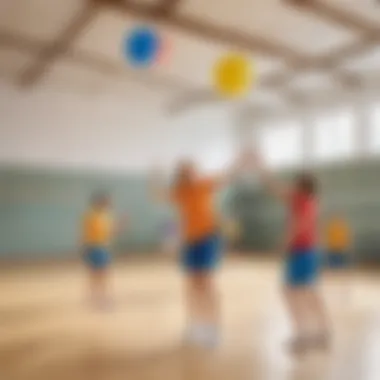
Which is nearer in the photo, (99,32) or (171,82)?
(99,32)

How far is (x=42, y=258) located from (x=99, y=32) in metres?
4.73

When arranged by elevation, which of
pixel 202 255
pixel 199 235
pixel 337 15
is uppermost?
pixel 337 15

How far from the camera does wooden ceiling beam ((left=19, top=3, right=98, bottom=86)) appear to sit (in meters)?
6.13

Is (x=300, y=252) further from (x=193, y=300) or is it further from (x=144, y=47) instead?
(x=144, y=47)

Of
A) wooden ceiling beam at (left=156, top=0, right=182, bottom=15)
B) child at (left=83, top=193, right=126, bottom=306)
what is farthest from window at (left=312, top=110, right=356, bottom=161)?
child at (left=83, top=193, right=126, bottom=306)

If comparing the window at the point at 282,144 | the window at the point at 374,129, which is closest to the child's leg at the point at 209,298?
the window at the point at 374,129

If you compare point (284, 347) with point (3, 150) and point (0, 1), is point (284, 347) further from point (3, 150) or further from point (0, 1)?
point (3, 150)

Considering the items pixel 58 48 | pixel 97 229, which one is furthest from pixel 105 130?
pixel 97 229

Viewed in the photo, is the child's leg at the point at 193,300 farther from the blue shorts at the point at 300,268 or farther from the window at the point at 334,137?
the window at the point at 334,137

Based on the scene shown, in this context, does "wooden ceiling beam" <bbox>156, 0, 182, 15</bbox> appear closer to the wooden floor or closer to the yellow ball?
→ the yellow ball

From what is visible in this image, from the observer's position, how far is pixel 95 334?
13.9 feet

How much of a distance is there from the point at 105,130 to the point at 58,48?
3176 millimetres

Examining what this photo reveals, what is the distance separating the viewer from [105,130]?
10.5m

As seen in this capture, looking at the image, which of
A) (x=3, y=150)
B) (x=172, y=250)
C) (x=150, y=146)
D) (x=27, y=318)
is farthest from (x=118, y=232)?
(x=27, y=318)
